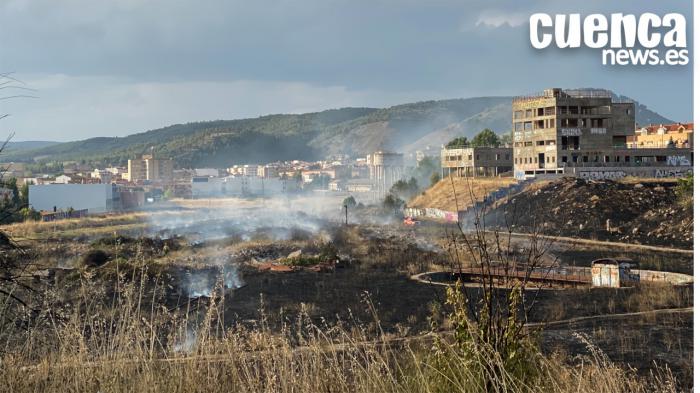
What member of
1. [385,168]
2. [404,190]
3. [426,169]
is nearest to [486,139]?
[426,169]

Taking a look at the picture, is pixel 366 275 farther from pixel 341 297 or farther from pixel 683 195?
pixel 683 195

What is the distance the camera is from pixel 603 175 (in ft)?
166

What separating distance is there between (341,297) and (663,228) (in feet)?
65.6

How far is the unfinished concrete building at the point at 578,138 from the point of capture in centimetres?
5306

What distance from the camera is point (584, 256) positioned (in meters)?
29.3

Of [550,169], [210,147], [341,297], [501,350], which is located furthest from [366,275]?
[210,147]

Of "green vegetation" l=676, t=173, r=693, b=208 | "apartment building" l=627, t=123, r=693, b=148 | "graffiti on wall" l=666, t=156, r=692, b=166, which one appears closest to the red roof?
"apartment building" l=627, t=123, r=693, b=148

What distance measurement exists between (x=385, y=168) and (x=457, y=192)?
87.7 m

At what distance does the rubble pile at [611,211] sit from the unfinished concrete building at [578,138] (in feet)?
25.0

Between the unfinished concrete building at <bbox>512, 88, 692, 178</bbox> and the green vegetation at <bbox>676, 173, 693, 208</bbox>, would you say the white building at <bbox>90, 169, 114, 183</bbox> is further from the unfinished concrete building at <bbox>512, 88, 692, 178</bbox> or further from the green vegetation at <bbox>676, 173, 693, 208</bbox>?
the green vegetation at <bbox>676, 173, 693, 208</bbox>

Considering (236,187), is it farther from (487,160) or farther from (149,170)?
(487,160)

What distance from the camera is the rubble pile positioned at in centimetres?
3416

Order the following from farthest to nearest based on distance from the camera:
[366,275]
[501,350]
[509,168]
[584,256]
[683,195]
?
[509,168]
[683,195]
[584,256]
[366,275]
[501,350]

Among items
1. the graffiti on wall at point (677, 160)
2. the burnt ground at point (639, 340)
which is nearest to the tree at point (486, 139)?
the graffiti on wall at point (677, 160)
